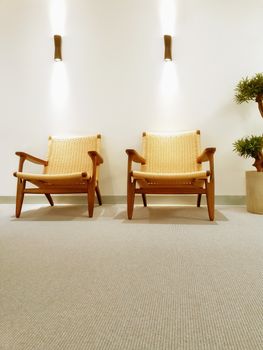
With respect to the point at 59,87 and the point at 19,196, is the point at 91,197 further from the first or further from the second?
the point at 59,87

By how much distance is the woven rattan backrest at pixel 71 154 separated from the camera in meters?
2.22

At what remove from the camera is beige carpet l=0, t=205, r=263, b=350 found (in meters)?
0.47

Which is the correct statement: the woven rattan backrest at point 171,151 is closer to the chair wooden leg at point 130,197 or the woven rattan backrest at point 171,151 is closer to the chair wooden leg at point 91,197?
the chair wooden leg at point 130,197

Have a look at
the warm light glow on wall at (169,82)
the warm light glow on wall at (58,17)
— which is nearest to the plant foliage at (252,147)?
the warm light glow on wall at (169,82)

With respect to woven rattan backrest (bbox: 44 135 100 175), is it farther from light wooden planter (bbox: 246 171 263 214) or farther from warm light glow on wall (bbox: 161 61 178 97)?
light wooden planter (bbox: 246 171 263 214)

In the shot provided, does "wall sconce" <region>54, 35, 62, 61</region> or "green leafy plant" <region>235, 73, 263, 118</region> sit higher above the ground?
"wall sconce" <region>54, 35, 62, 61</region>

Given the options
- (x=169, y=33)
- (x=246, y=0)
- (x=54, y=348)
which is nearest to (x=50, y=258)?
(x=54, y=348)

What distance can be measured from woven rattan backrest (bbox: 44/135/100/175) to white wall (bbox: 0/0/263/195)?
0.16 meters

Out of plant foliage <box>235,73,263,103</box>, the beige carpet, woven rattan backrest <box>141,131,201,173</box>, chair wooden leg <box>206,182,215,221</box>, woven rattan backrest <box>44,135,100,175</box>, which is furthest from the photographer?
woven rattan backrest <box>44,135,100,175</box>

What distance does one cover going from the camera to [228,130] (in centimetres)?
229

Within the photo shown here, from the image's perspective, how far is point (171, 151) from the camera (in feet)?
7.13

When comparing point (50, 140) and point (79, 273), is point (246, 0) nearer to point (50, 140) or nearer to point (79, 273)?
point (50, 140)

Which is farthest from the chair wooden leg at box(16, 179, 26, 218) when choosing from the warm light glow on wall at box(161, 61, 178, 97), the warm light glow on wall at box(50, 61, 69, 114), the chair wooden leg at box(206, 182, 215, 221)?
the warm light glow on wall at box(161, 61, 178, 97)

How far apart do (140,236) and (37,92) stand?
6.44 ft
